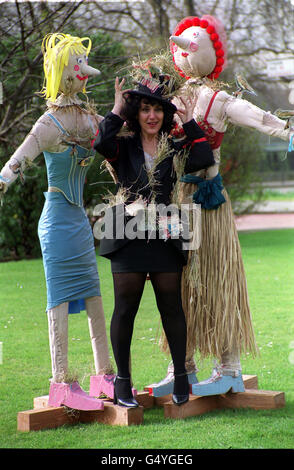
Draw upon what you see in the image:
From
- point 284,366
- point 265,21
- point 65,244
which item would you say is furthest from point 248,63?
point 65,244

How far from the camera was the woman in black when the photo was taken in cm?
303

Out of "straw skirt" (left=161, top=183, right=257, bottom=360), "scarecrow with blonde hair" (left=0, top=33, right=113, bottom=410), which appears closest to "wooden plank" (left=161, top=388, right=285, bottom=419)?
"straw skirt" (left=161, top=183, right=257, bottom=360)

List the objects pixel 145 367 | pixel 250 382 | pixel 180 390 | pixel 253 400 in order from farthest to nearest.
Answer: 1. pixel 145 367
2. pixel 250 382
3. pixel 253 400
4. pixel 180 390

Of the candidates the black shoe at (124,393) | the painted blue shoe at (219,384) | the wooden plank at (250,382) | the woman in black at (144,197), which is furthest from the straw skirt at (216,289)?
the black shoe at (124,393)

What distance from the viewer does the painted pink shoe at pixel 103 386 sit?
329cm

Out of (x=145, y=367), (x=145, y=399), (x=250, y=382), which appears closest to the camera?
(x=145, y=399)

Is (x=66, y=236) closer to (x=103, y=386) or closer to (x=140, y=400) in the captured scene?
(x=103, y=386)

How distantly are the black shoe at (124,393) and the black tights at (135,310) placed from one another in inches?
1.2

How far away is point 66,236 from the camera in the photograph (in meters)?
3.22

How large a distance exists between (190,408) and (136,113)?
143 centimetres

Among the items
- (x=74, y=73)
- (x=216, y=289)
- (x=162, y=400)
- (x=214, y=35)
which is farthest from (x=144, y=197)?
(x=162, y=400)

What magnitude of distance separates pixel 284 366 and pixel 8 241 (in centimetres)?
546

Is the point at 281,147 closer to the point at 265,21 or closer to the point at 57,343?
the point at 265,21

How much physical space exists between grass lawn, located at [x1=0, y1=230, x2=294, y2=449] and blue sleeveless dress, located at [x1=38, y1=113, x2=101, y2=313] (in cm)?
49
